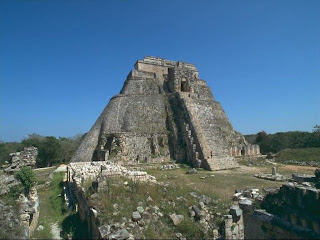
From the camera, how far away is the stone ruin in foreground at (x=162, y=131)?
1941cm

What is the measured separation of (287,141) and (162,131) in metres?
20.8

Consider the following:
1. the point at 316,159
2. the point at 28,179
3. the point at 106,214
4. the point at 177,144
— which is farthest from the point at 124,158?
the point at 316,159

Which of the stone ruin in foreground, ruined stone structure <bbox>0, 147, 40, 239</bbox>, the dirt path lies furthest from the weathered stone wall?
the dirt path

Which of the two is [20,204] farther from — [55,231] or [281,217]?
[281,217]

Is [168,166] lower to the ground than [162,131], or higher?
lower

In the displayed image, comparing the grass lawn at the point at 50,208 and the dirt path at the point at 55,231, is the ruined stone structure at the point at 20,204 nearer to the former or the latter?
the grass lawn at the point at 50,208

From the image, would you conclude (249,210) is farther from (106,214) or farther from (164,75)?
(164,75)

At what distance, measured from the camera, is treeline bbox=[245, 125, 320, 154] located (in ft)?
99.3

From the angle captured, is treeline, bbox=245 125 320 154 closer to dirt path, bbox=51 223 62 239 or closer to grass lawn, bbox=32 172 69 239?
grass lawn, bbox=32 172 69 239

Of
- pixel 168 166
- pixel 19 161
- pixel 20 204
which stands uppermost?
pixel 19 161

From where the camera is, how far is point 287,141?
32.2 m

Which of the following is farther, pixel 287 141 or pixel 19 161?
pixel 287 141

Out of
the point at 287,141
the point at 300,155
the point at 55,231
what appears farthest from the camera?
the point at 287,141

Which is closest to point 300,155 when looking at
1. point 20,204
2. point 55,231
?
point 55,231
